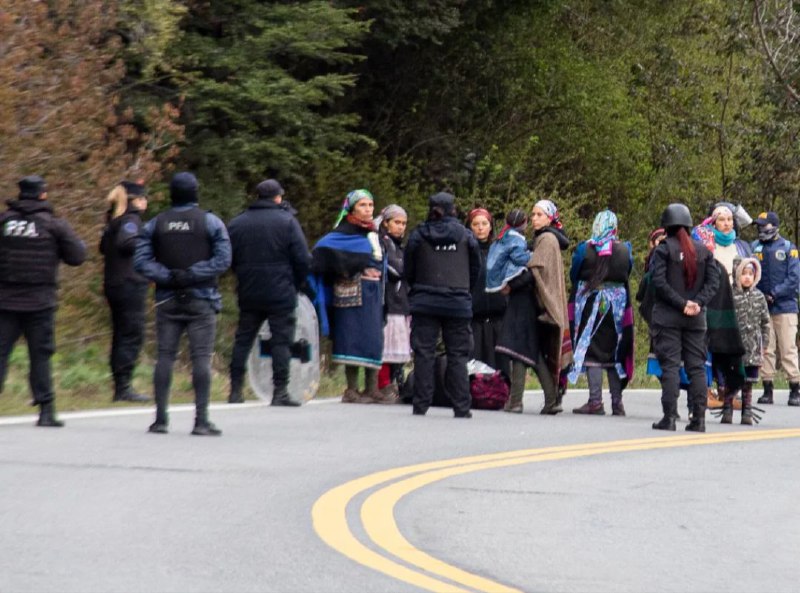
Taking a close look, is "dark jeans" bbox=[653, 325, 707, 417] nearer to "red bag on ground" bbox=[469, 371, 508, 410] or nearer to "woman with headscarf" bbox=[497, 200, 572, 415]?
"woman with headscarf" bbox=[497, 200, 572, 415]

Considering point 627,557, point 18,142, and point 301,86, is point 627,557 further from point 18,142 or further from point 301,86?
point 301,86

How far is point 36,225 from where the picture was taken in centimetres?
1312

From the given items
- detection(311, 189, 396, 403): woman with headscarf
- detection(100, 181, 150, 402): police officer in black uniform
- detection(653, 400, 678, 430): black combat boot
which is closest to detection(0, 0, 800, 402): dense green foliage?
detection(100, 181, 150, 402): police officer in black uniform

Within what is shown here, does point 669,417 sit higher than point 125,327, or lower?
lower

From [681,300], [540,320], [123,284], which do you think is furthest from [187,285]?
[540,320]

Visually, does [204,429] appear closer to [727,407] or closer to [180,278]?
[180,278]

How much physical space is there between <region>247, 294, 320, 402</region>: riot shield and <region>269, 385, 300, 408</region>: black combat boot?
22cm

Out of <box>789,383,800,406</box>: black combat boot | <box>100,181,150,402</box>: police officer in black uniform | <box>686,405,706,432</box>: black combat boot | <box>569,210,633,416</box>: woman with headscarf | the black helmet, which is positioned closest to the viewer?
the black helmet

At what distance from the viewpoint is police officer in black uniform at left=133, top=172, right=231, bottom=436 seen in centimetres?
1300

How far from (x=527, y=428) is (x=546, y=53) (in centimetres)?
2297

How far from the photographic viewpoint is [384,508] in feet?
32.8

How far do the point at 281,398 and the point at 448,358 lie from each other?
150cm

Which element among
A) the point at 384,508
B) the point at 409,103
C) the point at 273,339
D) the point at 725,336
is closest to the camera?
the point at 384,508

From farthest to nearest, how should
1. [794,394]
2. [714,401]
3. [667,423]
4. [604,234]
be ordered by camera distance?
[794,394] < [714,401] < [604,234] < [667,423]
